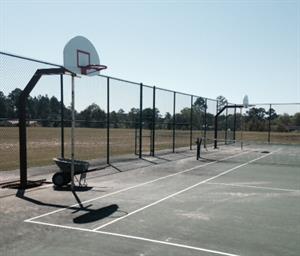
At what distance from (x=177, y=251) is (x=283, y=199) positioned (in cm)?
513

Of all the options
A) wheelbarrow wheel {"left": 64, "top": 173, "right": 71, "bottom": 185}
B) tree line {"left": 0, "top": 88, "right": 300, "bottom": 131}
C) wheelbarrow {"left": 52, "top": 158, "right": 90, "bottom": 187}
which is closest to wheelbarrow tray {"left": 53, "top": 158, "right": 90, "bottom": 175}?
wheelbarrow {"left": 52, "top": 158, "right": 90, "bottom": 187}

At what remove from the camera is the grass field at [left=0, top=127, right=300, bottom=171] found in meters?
20.0

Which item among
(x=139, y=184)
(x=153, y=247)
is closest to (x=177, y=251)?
(x=153, y=247)

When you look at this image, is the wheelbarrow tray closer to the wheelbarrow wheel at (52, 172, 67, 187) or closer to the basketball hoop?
the wheelbarrow wheel at (52, 172, 67, 187)

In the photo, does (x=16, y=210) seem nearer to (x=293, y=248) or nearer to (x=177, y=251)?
(x=177, y=251)

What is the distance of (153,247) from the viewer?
6098mm

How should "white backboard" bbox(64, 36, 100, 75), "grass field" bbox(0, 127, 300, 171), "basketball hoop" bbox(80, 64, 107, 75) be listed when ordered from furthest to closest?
"grass field" bbox(0, 127, 300, 171) < "basketball hoop" bbox(80, 64, 107, 75) < "white backboard" bbox(64, 36, 100, 75)

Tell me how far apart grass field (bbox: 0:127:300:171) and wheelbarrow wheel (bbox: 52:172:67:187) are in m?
4.98

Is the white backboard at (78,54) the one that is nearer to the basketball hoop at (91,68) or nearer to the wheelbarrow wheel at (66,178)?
the basketball hoop at (91,68)

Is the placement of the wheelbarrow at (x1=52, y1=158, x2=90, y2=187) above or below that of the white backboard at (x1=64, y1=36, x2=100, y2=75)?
below

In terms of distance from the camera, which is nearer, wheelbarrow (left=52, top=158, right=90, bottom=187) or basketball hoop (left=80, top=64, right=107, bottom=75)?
wheelbarrow (left=52, top=158, right=90, bottom=187)

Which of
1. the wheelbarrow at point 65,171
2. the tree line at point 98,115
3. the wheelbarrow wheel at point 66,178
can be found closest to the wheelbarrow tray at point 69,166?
the wheelbarrow at point 65,171

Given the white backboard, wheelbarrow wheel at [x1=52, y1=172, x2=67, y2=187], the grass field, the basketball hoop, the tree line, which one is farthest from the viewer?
the grass field

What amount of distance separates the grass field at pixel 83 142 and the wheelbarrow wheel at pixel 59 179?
4.98 metres
